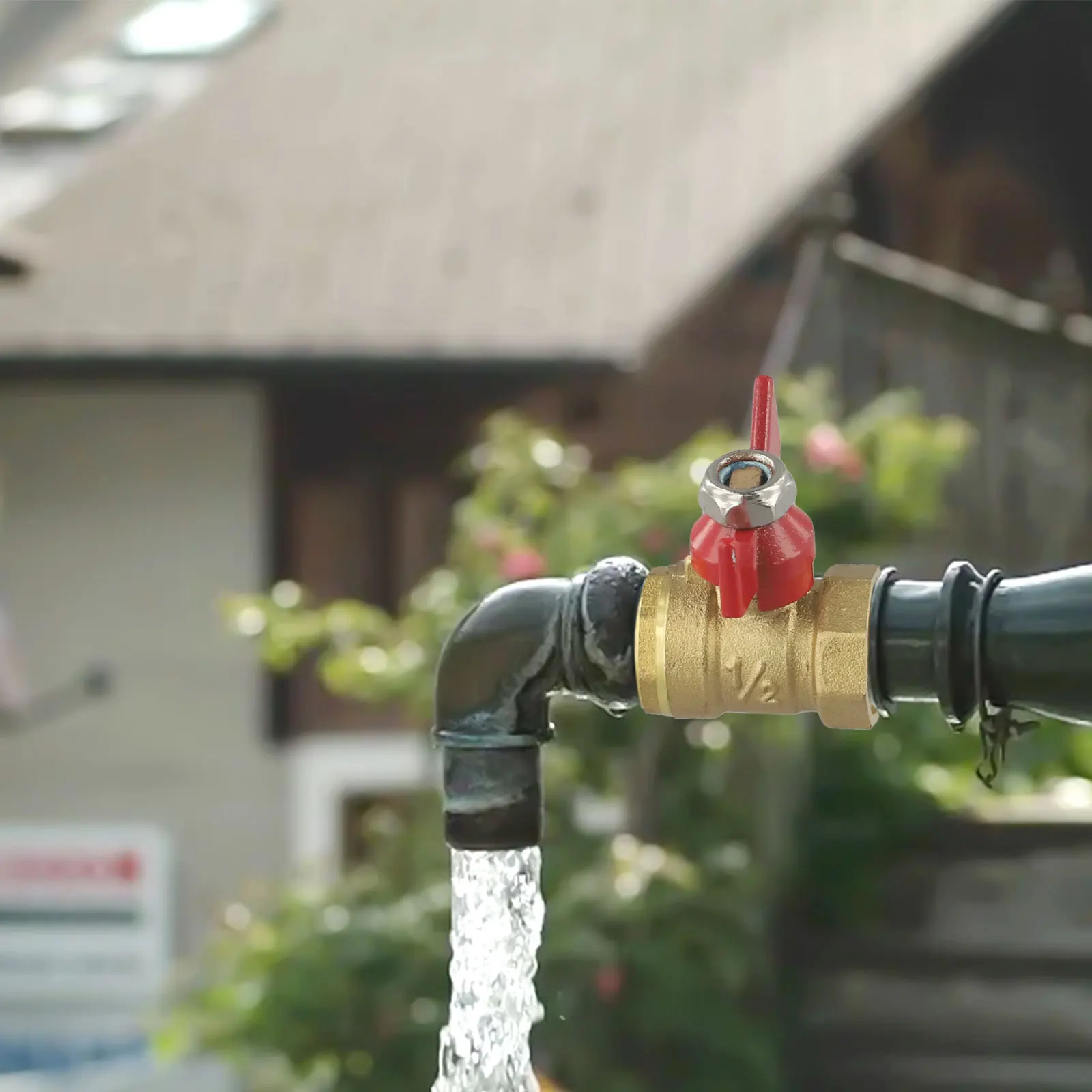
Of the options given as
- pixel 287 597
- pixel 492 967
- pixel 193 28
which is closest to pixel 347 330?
pixel 287 597

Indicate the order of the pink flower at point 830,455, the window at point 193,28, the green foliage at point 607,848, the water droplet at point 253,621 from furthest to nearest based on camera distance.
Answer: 1. the window at point 193,28
2. the water droplet at point 253,621
3. the pink flower at point 830,455
4. the green foliage at point 607,848

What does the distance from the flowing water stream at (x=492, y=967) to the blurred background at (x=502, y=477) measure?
1968mm

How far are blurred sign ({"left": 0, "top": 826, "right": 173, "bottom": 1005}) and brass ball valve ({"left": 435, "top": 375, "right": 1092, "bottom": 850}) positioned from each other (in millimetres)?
4842

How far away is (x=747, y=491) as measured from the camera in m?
1.48

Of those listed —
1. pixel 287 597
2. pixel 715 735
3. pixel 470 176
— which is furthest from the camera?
pixel 470 176

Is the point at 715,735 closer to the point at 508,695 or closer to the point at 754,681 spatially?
the point at 508,695

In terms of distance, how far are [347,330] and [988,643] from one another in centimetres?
490

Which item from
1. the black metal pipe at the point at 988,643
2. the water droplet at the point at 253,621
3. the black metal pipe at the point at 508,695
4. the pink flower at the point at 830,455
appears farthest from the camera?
the water droplet at the point at 253,621

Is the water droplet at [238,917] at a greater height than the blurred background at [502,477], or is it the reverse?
the blurred background at [502,477]

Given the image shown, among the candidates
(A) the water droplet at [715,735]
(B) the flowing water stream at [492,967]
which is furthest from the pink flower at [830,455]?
(B) the flowing water stream at [492,967]

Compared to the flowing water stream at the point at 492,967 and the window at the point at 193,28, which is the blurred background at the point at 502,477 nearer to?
the window at the point at 193,28

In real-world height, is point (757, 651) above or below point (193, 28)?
below

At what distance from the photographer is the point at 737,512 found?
1479 millimetres

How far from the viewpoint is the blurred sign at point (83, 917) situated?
6309 mm
